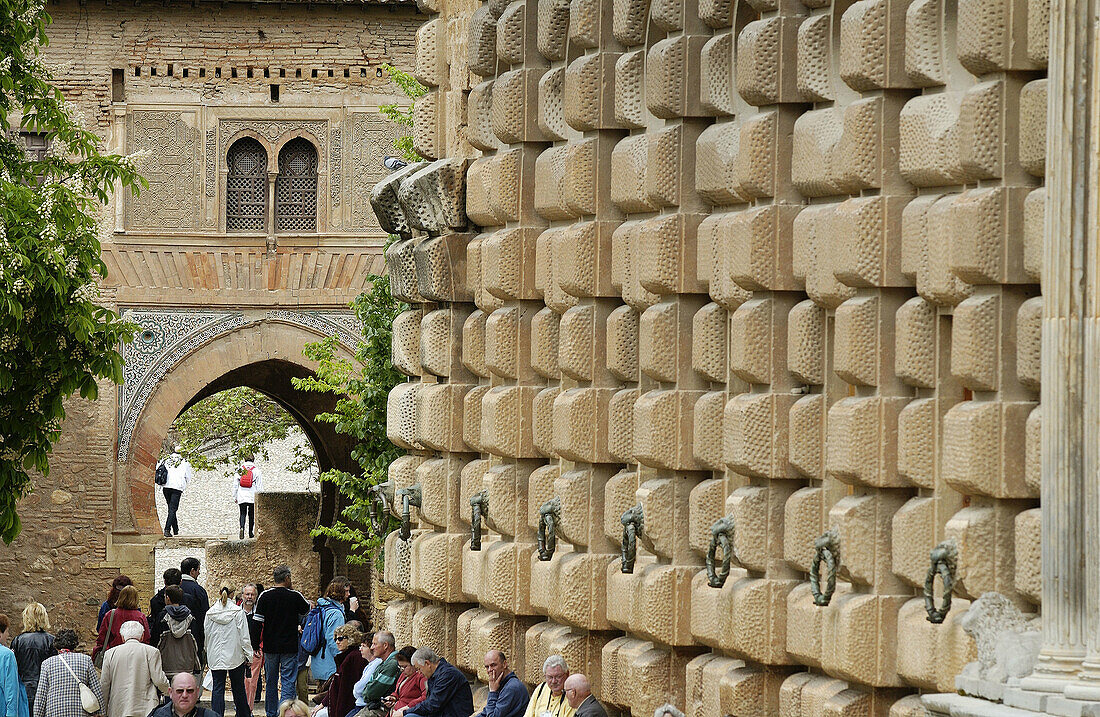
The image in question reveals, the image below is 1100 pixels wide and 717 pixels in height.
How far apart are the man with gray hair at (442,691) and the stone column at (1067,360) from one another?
202 inches

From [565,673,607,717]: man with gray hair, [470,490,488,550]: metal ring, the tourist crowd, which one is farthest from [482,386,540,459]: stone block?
[565,673,607,717]: man with gray hair

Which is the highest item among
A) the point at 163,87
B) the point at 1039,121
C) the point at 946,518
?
the point at 163,87

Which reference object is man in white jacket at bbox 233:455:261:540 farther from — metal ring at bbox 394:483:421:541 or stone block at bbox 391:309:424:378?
metal ring at bbox 394:483:421:541

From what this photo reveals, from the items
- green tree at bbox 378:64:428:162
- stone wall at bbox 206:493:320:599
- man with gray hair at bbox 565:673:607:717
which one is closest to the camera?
man with gray hair at bbox 565:673:607:717

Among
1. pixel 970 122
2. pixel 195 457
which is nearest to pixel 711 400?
pixel 970 122

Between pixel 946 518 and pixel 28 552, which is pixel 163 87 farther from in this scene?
pixel 946 518

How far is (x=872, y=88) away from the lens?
775 centimetres

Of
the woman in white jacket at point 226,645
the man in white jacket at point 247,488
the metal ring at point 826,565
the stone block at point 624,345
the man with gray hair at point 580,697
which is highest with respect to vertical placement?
the stone block at point 624,345

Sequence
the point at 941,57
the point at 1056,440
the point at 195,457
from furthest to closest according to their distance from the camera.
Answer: the point at 195,457 < the point at 941,57 < the point at 1056,440

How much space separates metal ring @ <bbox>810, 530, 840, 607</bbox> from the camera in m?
7.91

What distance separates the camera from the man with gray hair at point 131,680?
13242mm

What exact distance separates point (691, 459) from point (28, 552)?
17.3 metres

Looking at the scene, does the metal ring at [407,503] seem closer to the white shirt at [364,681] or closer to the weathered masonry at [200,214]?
the white shirt at [364,681]

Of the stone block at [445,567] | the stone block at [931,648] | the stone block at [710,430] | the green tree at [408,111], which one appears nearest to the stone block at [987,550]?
the stone block at [931,648]
